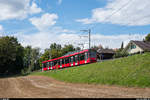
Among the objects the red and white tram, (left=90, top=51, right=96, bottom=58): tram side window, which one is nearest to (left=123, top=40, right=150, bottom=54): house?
(left=90, top=51, right=96, bottom=58): tram side window

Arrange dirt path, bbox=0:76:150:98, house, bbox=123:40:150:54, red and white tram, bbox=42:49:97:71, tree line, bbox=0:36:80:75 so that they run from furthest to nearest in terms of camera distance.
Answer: tree line, bbox=0:36:80:75 < house, bbox=123:40:150:54 < red and white tram, bbox=42:49:97:71 < dirt path, bbox=0:76:150:98

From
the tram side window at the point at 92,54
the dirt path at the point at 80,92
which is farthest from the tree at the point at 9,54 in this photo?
the dirt path at the point at 80,92

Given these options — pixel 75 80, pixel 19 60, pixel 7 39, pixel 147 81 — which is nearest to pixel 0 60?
pixel 7 39

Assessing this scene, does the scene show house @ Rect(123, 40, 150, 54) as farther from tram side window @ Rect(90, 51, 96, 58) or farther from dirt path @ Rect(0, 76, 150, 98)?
dirt path @ Rect(0, 76, 150, 98)

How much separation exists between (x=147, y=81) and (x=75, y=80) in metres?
10.8

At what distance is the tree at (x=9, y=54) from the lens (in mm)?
56656

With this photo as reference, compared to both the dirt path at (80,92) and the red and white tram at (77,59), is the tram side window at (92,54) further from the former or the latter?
the dirt path at (80,92)

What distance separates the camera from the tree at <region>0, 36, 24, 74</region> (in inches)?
2231

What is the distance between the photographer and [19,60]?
73.2m

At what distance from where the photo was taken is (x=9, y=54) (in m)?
59.0

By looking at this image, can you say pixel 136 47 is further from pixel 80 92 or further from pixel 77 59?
pixel 80 92

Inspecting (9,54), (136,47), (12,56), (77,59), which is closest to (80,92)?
(77,59)

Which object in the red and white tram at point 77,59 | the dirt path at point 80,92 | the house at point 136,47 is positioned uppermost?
the house at point 136,47

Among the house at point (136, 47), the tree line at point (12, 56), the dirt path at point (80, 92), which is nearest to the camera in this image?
the dirt path at point (80, 92)
